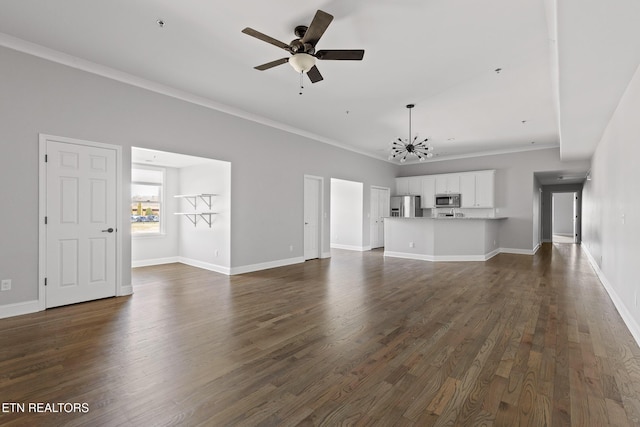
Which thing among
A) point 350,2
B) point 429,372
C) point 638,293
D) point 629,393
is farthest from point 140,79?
point 638,293

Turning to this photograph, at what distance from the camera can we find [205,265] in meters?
6.25

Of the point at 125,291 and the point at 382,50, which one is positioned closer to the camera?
the point at 382,50

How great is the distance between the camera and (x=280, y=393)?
197cm

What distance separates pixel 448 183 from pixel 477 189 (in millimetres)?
865

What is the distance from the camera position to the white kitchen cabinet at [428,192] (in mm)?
9852

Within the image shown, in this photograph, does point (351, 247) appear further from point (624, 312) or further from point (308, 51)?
point (308, 51)

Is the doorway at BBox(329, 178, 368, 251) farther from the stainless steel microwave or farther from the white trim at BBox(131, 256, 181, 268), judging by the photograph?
the white trim at BBox(131, 256, 181, 268)

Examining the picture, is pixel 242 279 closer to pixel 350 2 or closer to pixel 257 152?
pixel 257 152

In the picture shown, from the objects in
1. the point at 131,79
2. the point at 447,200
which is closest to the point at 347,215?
the point at 447,200

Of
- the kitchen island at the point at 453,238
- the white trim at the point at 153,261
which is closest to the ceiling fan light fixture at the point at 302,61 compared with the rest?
the kitchen island at the point at 453,238

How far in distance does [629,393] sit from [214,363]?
9.52 ft

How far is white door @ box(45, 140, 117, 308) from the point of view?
12.1 ft

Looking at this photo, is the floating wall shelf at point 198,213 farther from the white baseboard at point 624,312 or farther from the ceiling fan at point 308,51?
the white baseboard at point 624,312

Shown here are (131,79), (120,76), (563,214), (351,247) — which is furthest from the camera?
(563,214)
